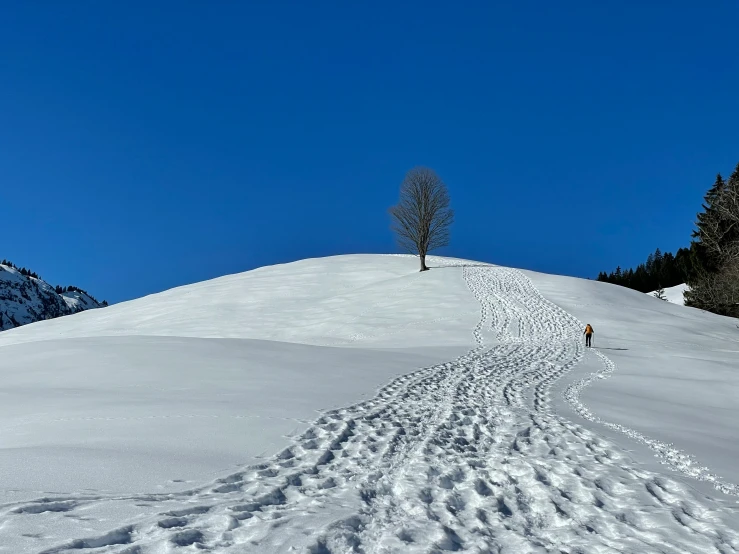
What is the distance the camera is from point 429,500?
16.3 ft

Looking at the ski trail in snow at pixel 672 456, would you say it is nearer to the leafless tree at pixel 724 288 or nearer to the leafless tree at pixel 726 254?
the leafless tree at pixel 726 254

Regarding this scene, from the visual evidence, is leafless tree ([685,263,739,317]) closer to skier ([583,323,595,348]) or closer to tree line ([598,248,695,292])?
skier ([583,323,595,348])

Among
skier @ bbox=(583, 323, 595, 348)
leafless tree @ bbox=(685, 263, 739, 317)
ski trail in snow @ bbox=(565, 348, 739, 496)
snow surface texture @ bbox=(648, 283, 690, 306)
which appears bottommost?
ski trail in snow @ bbox=(565, 348, 739, 496)

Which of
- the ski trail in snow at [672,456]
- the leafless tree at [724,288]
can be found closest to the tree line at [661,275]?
the leafless tree at [724,288]

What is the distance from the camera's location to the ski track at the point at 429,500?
3.87 metres

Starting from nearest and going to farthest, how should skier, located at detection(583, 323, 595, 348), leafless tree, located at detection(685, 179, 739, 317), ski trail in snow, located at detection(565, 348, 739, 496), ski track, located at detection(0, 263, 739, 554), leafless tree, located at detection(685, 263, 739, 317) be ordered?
ski track, located at detection(0, 263, 739, 554) < ski trail in snow, located at detection(565, 348, 739, 496) < leafless tree, located at detection(685, 179, 739, 317) < leafless tree, located at detection(685, 263, 739, 317) < skier, located at detection(583, 323, 595, 348)

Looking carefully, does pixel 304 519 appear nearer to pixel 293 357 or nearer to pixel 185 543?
pixel 185 543

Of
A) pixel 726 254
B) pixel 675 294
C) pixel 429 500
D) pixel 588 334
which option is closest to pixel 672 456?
pixel 429 500

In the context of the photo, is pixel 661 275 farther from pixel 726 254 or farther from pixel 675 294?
pixel 726 254

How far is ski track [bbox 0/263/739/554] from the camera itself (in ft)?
12.7

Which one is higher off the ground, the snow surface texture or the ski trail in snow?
the snow surface texture

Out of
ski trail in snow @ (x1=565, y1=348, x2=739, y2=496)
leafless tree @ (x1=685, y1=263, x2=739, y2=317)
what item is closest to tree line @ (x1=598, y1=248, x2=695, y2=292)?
leafless tree @ (x1=685, y1=263, x2=739, y2=317)

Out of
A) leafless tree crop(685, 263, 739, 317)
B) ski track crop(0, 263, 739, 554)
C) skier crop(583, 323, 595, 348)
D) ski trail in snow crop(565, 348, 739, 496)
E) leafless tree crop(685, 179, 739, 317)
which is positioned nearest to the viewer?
ski track crop(0, 263, 739, 554)

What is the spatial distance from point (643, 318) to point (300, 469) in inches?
1224
